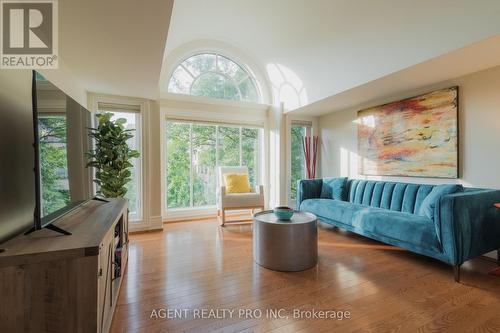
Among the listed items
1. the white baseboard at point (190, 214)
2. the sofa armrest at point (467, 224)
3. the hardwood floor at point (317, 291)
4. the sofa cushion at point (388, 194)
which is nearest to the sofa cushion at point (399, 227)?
the sofa armrest at point (467, 224)

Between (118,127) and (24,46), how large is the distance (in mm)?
1134

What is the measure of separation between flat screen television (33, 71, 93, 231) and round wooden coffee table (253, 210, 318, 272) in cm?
166

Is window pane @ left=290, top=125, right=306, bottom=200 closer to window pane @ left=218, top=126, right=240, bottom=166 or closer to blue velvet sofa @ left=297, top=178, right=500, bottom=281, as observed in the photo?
window pane @ left=218, top=126, right=240, bottom=166

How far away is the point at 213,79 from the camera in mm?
4707

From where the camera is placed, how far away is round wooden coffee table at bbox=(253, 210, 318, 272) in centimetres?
230

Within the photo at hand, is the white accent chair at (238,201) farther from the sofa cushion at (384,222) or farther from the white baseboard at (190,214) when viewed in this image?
the sofa cushion at (384,222)

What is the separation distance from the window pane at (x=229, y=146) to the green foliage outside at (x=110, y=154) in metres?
2.03

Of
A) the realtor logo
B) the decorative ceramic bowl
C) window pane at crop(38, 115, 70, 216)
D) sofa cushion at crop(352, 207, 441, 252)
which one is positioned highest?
the realtor logo

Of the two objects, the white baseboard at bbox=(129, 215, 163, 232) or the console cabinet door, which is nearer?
the console cabinet door

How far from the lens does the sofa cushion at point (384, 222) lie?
2.31 m

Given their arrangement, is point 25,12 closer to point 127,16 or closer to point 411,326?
point 127,16

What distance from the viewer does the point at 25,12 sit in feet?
5.62

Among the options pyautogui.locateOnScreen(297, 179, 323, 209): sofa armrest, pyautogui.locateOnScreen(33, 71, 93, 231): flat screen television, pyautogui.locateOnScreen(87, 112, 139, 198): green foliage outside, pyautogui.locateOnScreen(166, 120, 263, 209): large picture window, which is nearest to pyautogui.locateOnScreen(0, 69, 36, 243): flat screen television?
pyautogui.locateOnScreen(33, 71, 93, 231): flat screen television

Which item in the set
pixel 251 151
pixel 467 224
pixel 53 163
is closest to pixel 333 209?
pixel 467 224
